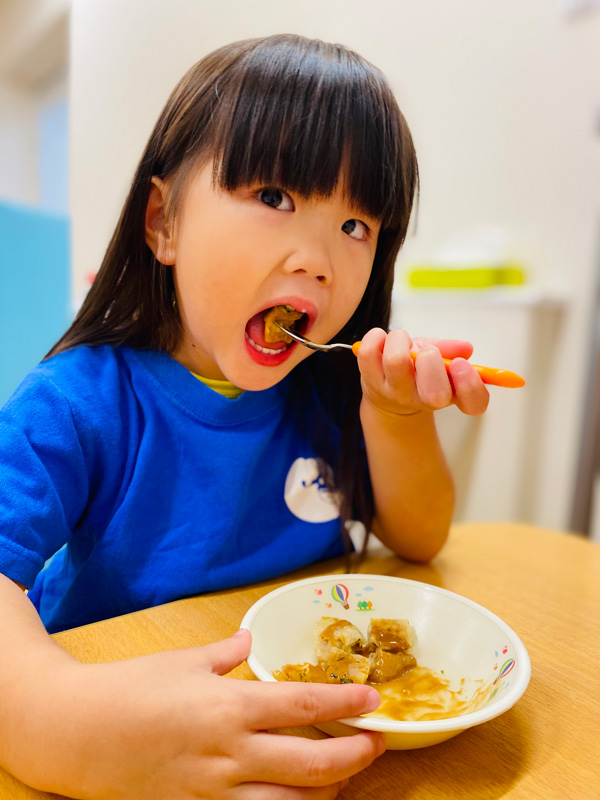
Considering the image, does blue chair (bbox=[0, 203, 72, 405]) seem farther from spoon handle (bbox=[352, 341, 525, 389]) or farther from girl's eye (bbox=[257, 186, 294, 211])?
spoon handle (bbox=[352, 341, 525, 389])

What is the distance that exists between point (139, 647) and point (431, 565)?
13.9 inches

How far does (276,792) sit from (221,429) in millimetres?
386

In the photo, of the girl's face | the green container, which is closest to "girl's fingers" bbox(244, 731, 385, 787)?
the girl's face

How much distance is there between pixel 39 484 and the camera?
1.63 ft

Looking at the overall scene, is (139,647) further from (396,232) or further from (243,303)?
(396,232)

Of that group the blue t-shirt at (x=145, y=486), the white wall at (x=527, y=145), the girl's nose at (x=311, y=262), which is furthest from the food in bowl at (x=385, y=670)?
the white wall at (x=527, y=145)

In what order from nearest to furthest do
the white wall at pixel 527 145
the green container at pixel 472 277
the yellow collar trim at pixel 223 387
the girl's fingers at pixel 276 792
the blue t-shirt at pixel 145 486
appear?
the girl's fingers at pixel 276 792
the blue t-shirt at pixel 145 486
the yellow collar trim at pixel 223 387
the white wall at pixel 527 145
the green container at pixel 472 277

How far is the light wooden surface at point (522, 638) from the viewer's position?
0.36 metres

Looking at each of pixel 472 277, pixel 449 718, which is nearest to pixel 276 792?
pixel 449 718

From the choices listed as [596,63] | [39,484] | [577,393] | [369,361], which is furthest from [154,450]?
[596,63]

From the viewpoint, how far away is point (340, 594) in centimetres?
53

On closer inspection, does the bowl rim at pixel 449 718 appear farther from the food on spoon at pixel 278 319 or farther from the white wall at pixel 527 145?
the white wall at pixel 527 145

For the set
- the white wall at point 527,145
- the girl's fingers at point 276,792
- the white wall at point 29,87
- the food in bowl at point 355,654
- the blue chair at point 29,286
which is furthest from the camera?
the white wall at point 527,145

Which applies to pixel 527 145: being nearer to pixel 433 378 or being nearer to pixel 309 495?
pixel 309 495
